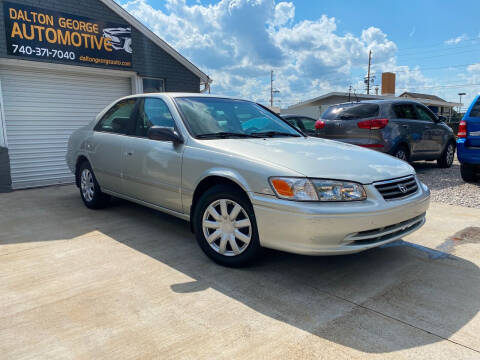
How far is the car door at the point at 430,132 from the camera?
8.49 m

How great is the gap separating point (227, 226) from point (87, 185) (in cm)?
300

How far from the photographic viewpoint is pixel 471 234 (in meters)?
4.35

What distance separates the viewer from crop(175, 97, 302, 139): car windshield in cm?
384

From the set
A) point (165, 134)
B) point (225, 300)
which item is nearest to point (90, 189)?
point (165, 134)

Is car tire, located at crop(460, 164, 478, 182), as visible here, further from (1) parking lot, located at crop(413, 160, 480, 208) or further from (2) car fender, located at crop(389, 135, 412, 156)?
(2) car fender, located at crop(389, 135, 412, 156)

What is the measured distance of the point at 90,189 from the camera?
17.7 ft

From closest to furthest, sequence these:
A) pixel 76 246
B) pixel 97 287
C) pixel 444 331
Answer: pixel 444 331, pixel 97 287, pixel 76 246

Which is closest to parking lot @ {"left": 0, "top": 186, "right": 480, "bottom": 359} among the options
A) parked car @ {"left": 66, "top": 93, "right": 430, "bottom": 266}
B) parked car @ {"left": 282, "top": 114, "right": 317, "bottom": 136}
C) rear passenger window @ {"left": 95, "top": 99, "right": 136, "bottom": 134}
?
parked car @ {"left": 66, "top": 93, "right": 430, "bottom": 266}

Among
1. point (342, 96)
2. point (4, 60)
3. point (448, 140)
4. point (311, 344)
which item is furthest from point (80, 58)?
point (342, 96)

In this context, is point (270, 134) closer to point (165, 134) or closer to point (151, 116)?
point (165, 134)

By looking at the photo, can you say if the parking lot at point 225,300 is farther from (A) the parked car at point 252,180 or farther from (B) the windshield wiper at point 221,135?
(B) the windshield wiper at point 221,135

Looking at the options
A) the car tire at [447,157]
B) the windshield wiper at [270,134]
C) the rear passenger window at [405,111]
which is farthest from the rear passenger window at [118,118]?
the car tire at [447,157]

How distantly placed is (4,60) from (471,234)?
27.2 feet

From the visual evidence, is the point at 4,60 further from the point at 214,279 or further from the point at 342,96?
the point at 342,96
